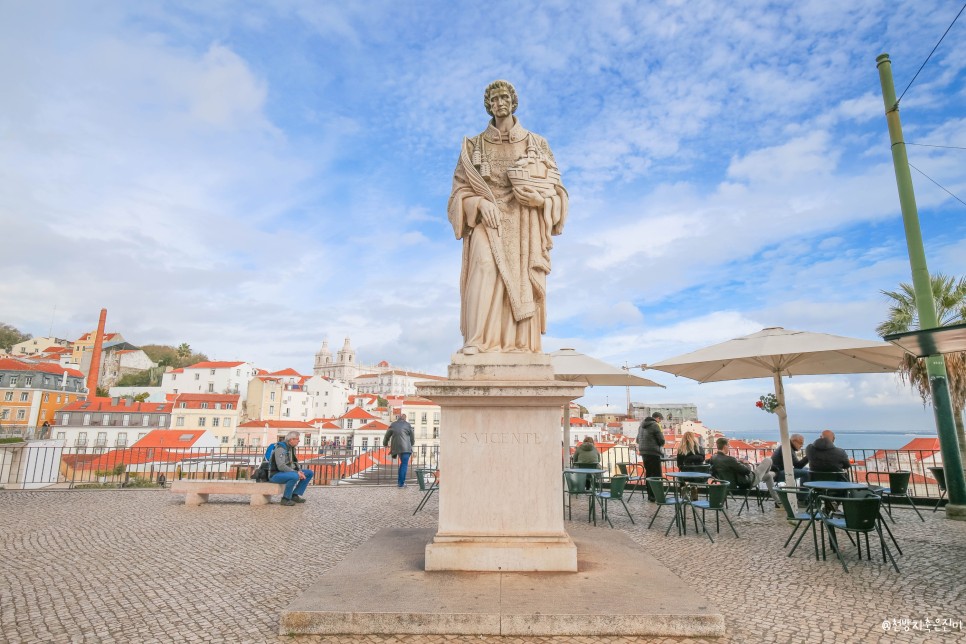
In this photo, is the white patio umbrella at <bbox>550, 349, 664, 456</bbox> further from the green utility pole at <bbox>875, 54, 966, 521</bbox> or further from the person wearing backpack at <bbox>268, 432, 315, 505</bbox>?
the person wearing backpack at <bbox>268, 432, 315, 505</bbox>

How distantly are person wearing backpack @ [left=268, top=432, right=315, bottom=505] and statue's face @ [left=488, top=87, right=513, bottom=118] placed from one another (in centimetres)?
722

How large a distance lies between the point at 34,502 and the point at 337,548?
26.1 feet

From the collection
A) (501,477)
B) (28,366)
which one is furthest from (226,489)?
(28,366)

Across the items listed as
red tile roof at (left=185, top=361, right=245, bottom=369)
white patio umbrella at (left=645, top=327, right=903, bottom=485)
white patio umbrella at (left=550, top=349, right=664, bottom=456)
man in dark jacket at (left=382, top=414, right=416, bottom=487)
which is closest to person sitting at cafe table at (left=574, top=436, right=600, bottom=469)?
white patio umbrella at (left=550, top=349, right=664, bottom=456)

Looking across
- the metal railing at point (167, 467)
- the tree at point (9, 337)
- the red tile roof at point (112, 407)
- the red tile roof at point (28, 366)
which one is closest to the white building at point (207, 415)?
the red tile roof at point (112, 407)

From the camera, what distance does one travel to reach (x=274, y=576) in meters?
4.60

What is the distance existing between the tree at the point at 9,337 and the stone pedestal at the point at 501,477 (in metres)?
116

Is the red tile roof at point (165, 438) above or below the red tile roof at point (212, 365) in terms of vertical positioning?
below

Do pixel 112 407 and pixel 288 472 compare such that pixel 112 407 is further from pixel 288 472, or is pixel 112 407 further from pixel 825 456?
pixel 825 456

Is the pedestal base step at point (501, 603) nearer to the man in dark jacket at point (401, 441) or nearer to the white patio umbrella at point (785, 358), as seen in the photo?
the white patio umbrella at point (785, 358)

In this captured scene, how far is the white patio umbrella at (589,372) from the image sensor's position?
33.1ft

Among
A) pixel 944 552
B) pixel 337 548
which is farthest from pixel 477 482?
pixel 944 552

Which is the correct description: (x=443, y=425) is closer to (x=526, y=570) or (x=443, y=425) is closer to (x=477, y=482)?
(x=477, y=482)

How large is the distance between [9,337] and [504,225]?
4745 inches
